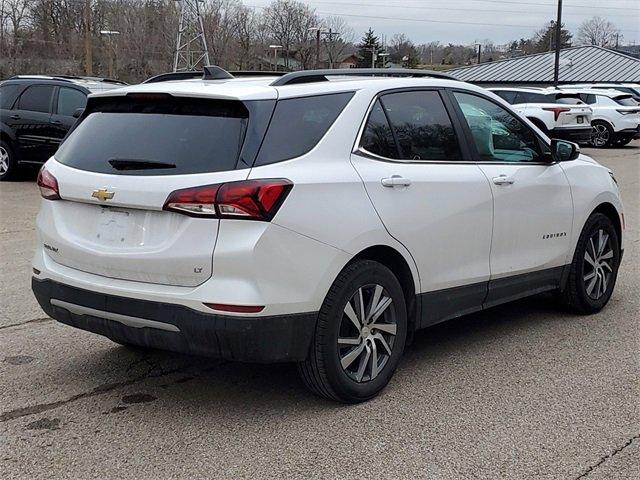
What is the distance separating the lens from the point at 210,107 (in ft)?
13.1

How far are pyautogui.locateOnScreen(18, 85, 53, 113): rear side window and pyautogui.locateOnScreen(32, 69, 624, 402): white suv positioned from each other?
33.2ft

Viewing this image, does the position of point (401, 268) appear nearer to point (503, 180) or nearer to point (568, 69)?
point (503, 180)

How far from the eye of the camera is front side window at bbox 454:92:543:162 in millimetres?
5160

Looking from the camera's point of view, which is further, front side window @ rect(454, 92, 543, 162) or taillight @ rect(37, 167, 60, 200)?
front side window @ rect(454, 92, 543, 162)

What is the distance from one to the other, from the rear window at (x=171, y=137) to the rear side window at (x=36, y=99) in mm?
10338

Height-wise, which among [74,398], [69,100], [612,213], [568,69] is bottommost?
[74,398]

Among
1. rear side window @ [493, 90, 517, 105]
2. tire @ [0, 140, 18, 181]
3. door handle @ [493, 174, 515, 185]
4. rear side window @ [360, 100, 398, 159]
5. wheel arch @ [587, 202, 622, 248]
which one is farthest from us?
rear side window @ [493, 90, 517, 105]

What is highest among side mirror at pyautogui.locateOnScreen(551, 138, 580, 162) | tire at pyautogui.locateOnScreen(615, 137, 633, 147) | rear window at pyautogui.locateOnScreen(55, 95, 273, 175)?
rear window at pyautogui.locateOnScreen(55, 95, 273, 175)

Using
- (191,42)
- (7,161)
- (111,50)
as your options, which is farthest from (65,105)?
(111,50)

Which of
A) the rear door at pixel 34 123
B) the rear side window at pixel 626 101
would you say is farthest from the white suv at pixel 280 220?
the rear side window at pixel 626 101

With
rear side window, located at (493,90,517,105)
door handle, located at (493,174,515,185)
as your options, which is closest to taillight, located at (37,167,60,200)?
door handle, located at (493,174,515,185)

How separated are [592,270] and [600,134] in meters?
21.7

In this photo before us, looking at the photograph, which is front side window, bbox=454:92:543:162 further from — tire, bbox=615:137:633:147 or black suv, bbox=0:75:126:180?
tire, bbox=615:137:633:147

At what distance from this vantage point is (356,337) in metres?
4.19
